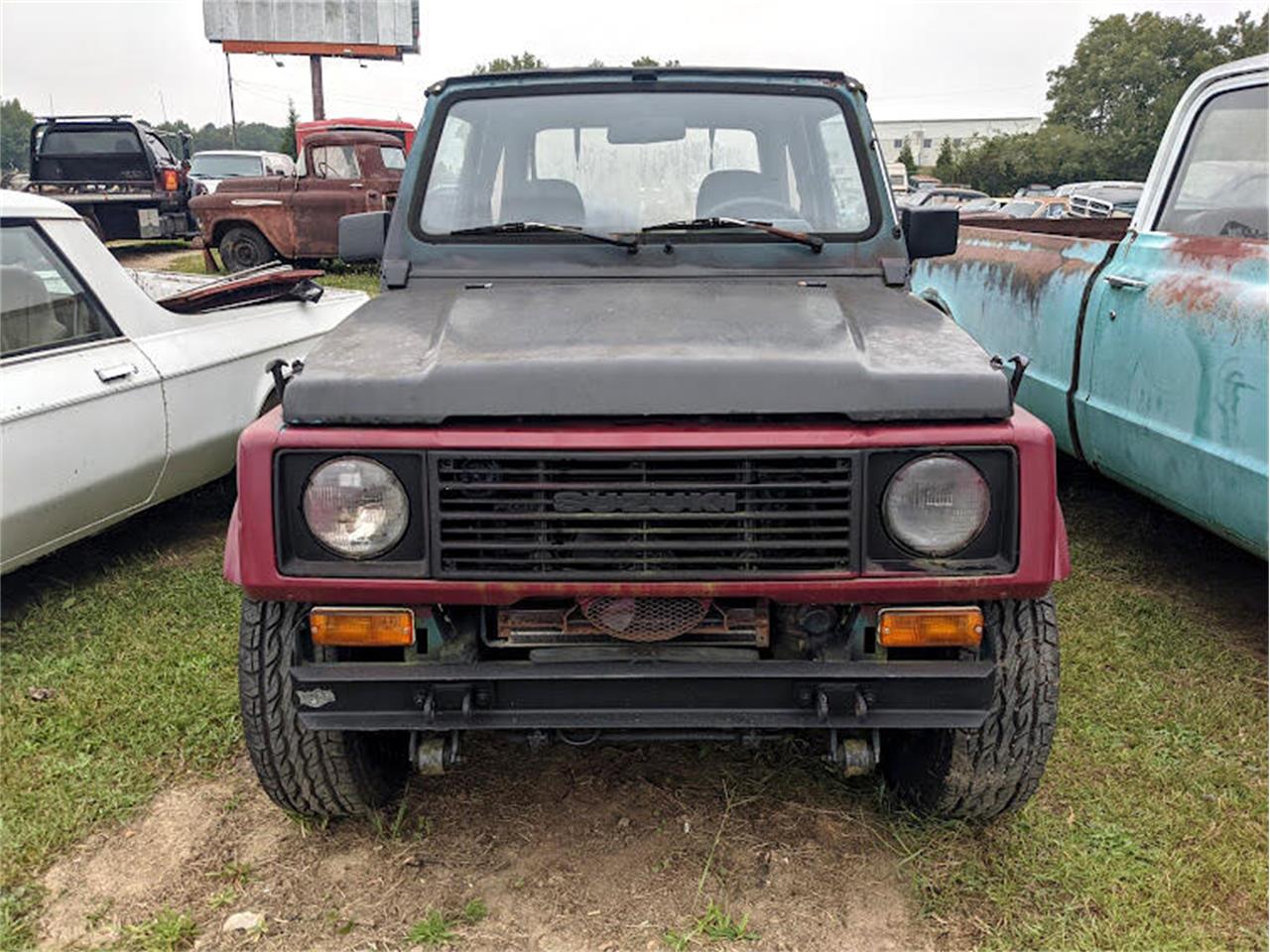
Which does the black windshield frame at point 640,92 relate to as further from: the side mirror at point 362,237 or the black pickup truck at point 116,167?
the black pickup truck at point 116,167

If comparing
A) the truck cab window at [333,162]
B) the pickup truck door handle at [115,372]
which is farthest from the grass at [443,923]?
the truck cab window at [333,162]

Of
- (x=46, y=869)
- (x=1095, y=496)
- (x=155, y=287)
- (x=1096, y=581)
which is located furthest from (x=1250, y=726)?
(x=155, y=287)

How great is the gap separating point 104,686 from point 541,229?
1941 mm

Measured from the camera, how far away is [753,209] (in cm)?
312

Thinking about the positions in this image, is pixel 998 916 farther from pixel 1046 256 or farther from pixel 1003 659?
pixel 1046 256

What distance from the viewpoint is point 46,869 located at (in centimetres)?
248

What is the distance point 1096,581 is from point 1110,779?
1448 mm

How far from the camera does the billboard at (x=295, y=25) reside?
3095 cm

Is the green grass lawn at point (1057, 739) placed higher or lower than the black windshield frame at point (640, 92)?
lower

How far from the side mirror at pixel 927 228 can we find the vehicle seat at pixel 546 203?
0.96 meters

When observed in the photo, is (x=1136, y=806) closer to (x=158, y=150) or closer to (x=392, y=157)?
(x=392, y=157)

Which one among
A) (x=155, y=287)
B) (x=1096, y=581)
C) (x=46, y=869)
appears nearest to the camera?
(x=46, y=869)

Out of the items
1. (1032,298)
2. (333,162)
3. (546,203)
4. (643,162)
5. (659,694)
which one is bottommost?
(659,694)

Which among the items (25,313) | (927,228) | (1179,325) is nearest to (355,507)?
(927,228)
